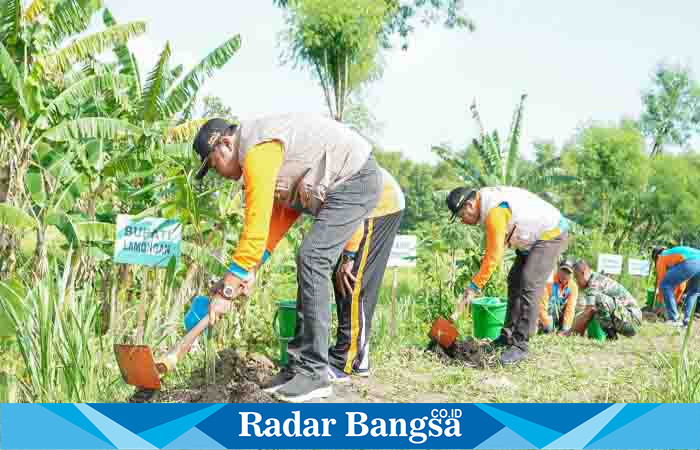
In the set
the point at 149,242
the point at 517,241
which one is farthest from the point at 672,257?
the point at 149,242

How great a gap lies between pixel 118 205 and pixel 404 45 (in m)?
19.7

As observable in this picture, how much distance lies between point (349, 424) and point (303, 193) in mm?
1242

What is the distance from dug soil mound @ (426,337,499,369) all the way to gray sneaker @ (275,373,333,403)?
1896 millimetres

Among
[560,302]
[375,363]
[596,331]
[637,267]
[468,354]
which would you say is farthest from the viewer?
[637,267]

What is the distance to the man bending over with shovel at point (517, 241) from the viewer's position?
4867 mm

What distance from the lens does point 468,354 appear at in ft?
16.6

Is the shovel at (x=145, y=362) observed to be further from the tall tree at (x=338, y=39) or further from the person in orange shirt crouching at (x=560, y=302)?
the tall tree at (x=338, y=39)

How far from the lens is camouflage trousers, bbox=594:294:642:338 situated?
6969 mm

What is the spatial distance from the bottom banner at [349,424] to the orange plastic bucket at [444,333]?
2.22m

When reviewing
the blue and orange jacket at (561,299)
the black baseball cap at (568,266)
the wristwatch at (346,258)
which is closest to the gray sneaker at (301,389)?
the wristwatch at (346,258)

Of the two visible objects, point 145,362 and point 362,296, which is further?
point 362,296

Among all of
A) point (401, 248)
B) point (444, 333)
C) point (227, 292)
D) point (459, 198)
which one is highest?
point (459, 198)

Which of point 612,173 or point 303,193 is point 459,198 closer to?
point 303,193

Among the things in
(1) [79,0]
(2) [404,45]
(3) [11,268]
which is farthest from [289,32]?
(3) [11,268]
